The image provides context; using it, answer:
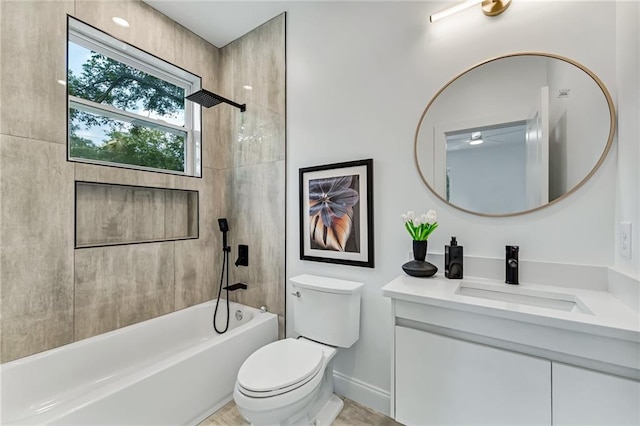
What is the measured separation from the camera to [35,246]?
1.52 metres

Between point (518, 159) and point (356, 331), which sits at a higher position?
point (518, 159)

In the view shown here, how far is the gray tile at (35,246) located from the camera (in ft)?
4.70

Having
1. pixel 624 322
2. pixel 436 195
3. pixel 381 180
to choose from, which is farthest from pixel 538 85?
pixel 624 322

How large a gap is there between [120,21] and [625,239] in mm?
3130

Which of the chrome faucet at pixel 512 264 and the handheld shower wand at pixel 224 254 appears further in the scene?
the handheld shower wand at pixel 224 254

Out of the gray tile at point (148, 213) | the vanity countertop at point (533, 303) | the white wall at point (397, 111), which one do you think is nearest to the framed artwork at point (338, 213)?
the white wall at point (397, 111)

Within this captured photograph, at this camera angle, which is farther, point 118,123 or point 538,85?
point 118,123

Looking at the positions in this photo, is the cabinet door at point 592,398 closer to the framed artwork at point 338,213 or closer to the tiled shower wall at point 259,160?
the framed artwork at point 338,213

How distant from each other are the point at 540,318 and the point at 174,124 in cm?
270

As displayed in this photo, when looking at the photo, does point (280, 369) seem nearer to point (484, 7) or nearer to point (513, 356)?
point (513, 356)

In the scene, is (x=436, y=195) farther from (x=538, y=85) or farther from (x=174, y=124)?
(x=174, y=124)

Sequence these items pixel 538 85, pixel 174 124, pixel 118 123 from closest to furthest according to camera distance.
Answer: pixel 538 85, pixel 118 123, pixel 174 124

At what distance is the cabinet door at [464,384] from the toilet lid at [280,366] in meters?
0.46

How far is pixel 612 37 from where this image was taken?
3.69 feet
